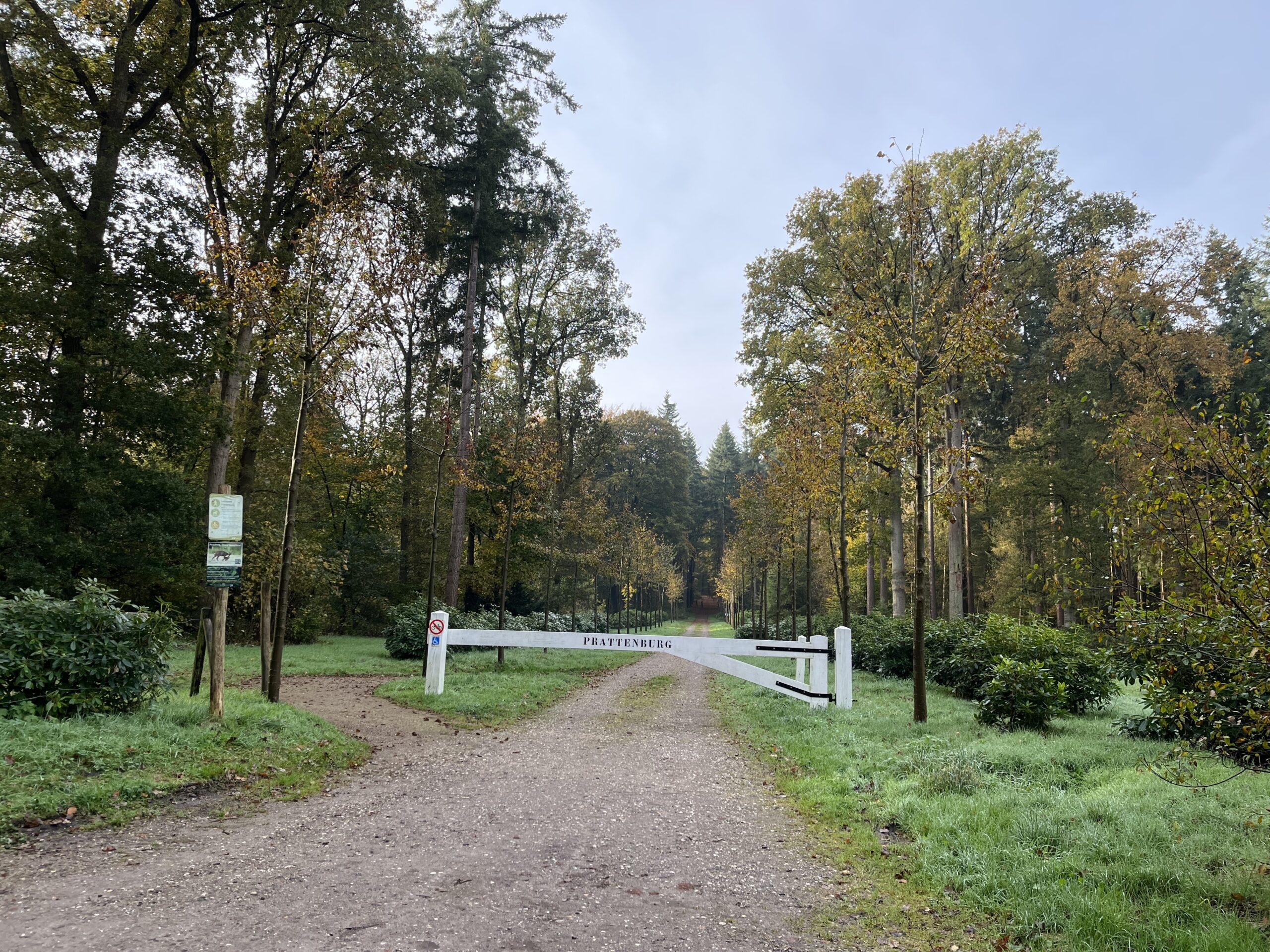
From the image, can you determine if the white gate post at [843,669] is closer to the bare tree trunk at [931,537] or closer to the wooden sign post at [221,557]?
the bare tree trunk at [931,537]

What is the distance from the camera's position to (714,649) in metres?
10.5

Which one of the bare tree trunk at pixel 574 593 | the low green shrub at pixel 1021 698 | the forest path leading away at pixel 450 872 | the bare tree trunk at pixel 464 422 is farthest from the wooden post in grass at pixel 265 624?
the bare tree trunk at pixel 574 593

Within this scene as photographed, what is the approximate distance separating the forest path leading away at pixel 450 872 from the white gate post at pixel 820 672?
370 centimetres

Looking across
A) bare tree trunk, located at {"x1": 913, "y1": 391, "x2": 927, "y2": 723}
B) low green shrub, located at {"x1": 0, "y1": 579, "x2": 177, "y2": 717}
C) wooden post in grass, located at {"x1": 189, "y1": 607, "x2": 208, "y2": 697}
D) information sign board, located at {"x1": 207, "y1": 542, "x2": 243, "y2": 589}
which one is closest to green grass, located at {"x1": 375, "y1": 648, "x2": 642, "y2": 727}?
wooden post in grass, located at {"x1": 189, "y1": 607, "x2": 208, "y2": 697}

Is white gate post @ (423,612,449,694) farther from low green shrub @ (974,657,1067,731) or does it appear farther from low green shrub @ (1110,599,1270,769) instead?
low green shrub @ (1110,599,1270,769)

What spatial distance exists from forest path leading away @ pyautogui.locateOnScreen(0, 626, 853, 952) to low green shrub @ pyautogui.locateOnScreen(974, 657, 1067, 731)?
348 centimetres

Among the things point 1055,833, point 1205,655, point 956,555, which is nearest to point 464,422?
point 956,555

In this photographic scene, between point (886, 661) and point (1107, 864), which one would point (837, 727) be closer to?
point (1107, 864)

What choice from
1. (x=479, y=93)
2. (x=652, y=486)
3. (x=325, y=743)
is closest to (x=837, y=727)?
(x=325, y=743)

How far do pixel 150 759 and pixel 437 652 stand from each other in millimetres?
5875

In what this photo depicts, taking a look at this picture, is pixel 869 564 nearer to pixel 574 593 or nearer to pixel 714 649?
pixel 574 593

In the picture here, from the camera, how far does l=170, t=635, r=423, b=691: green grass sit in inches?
503

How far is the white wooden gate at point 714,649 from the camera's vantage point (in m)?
10.1

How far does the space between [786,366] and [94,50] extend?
61.5 feet
